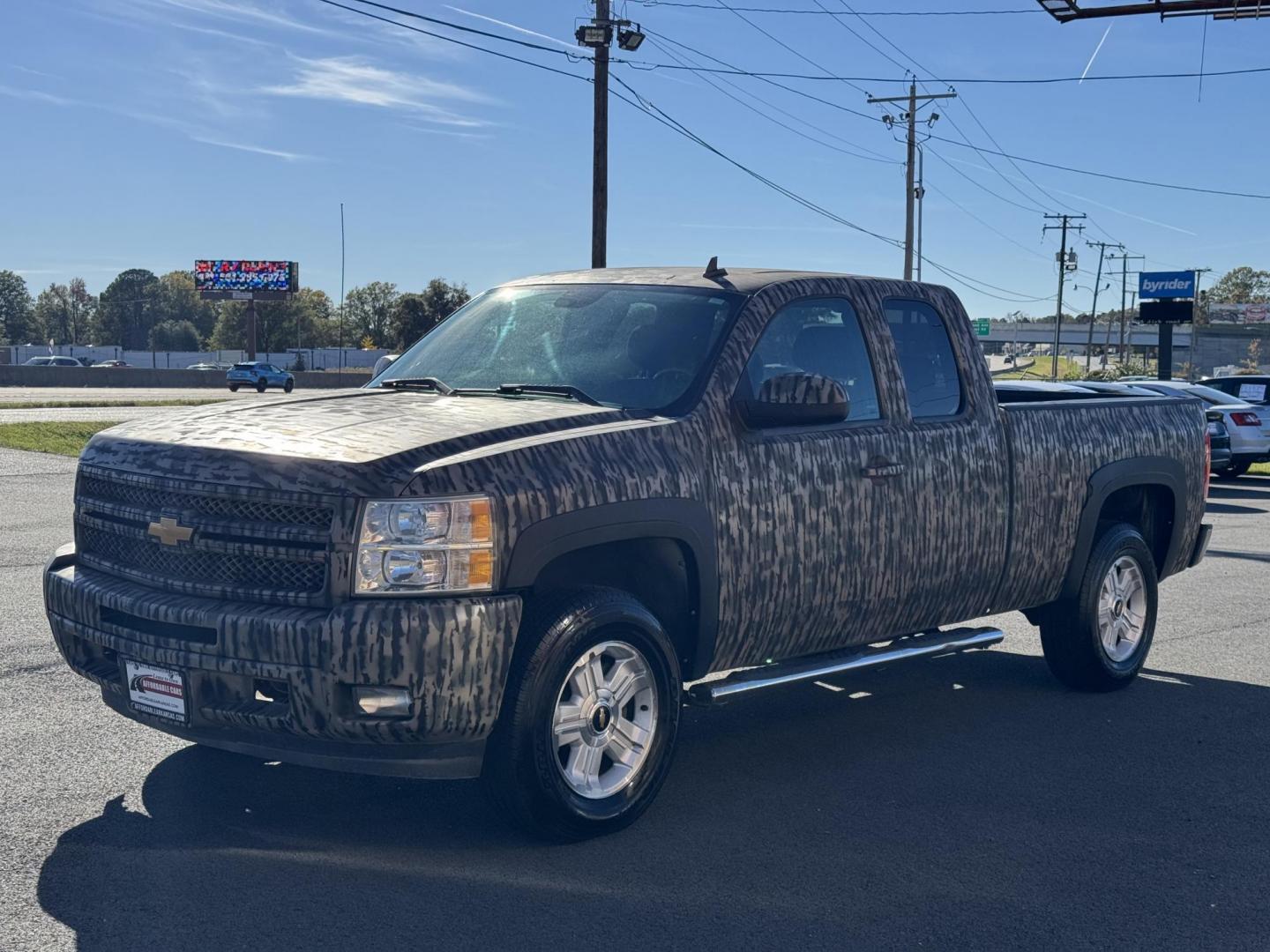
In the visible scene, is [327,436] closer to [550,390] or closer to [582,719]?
[550,390]

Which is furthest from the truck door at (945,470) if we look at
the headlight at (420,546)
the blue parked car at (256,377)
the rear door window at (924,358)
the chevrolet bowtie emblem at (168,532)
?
the blue parked car at (256,377)

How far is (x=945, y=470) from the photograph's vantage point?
6.34 metres

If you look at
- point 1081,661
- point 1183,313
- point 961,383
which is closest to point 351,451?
point 961,383

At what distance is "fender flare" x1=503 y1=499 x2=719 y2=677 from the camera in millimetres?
4578

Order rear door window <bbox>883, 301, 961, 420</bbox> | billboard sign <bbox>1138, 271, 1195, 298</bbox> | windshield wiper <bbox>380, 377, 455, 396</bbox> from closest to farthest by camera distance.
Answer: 1. windshield wiper <bbox>380, 377, 455, 396</bbox>
2. rear door window <bbox>883, 301, 961, 420</bbox>
3. billboard sign <bbox>1138, 271, 1195, 298</bbox>

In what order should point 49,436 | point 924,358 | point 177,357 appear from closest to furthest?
point 924,358, point 49,436, point 177,357

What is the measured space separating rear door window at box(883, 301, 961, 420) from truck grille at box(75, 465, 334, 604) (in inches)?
118

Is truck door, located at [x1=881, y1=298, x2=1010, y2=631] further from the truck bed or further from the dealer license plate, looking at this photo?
the dealer license plate

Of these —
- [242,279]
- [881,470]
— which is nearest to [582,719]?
[881,470]

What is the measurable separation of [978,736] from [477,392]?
2.80 meters

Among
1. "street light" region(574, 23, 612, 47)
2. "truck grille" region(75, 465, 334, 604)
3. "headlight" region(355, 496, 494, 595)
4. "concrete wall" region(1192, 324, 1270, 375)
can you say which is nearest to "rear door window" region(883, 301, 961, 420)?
"headlight" region(355, 496, 494, 595)

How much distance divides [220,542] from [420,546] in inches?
26.1

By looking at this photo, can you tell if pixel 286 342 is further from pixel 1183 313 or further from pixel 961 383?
pixel 961 383

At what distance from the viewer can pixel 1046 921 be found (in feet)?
14.2
